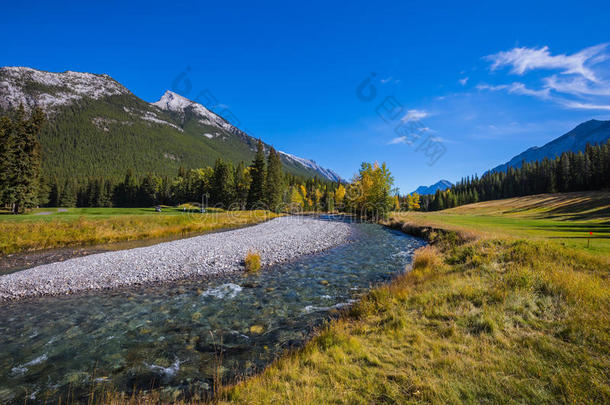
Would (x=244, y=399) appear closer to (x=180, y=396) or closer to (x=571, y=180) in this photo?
(x=180, y=396)

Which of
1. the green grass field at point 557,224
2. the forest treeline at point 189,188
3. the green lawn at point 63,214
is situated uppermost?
the forest treeline at point 189,188

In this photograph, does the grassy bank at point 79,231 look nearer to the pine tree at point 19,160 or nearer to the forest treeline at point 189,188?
the pine tree at point 19,160

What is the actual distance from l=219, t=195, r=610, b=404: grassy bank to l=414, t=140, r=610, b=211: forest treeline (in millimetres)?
113414

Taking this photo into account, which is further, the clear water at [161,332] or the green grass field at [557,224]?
the green grass field at [557,224]

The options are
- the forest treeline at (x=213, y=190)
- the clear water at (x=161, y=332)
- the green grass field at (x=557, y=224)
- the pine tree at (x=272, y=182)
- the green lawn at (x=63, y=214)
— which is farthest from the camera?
the forest treeline at (x=213, y=190)

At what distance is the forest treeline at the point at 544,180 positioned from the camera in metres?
78.8

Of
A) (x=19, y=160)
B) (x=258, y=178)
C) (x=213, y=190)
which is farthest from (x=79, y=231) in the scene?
(x=213, y=190)

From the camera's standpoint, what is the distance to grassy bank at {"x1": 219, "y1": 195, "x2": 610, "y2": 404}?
3.48 meters

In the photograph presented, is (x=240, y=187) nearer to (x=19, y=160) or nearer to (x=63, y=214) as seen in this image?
(x=63, y=214)

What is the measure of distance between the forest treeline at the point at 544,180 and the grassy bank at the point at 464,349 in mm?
113414

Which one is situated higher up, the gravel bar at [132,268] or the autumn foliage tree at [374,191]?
the autumn foliage tree at [374,191]

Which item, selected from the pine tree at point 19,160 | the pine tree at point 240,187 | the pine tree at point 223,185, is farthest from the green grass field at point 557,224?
the pine tree at point 19,160

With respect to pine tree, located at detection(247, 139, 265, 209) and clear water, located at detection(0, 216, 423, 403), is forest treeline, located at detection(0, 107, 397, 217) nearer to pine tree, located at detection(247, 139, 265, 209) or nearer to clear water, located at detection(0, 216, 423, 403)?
pine tree, located at detection(247, 139, 265, 209)

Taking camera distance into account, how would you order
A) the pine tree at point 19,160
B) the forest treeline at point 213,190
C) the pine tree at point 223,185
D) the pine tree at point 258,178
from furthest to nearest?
the pine tree at point 223,185, the forest treeline at point 213,190, the pine tree at point 258,178, the pine tree at point 19,160
